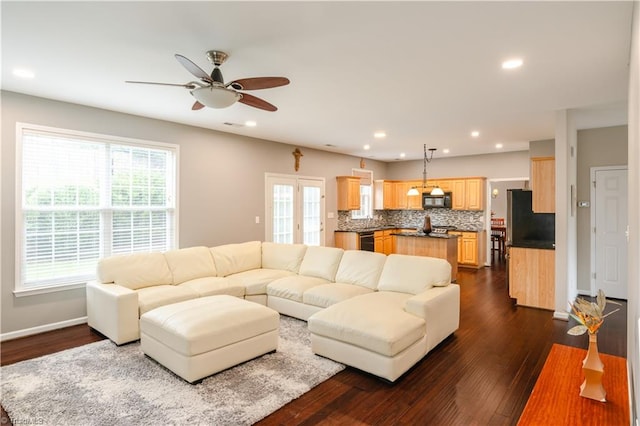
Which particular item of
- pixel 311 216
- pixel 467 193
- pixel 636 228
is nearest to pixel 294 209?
pixel 311 216

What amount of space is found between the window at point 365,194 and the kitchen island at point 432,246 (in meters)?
1.76

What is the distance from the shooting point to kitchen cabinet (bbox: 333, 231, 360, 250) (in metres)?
7.88

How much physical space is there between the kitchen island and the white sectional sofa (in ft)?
9.19

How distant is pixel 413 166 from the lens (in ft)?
31.5

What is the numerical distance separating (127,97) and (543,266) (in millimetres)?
5744

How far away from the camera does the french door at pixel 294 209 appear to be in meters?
6.62

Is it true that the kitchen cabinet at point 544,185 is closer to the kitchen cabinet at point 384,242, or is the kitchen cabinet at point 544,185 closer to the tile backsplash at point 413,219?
the tile backsplash at point 413,219

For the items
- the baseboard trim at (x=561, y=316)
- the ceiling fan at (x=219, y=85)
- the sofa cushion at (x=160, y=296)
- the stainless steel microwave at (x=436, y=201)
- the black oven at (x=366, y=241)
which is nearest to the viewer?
the ceiling fan at (x=219, y=85)

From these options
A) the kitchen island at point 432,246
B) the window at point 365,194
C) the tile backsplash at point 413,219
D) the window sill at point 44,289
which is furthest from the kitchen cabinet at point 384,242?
the window sill at point 44,289

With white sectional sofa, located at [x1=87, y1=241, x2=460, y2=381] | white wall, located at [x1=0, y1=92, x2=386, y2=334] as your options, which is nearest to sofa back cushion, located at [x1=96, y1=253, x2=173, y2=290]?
white sectional sofa, located at [x1=87, y1=241, x2=460, y2=381]

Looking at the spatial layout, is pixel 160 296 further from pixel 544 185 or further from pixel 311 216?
pixel 544 185

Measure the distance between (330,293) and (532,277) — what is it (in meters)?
3.03

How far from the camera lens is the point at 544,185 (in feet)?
16.1

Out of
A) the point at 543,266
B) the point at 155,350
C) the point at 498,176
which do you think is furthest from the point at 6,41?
the point at 498,176
